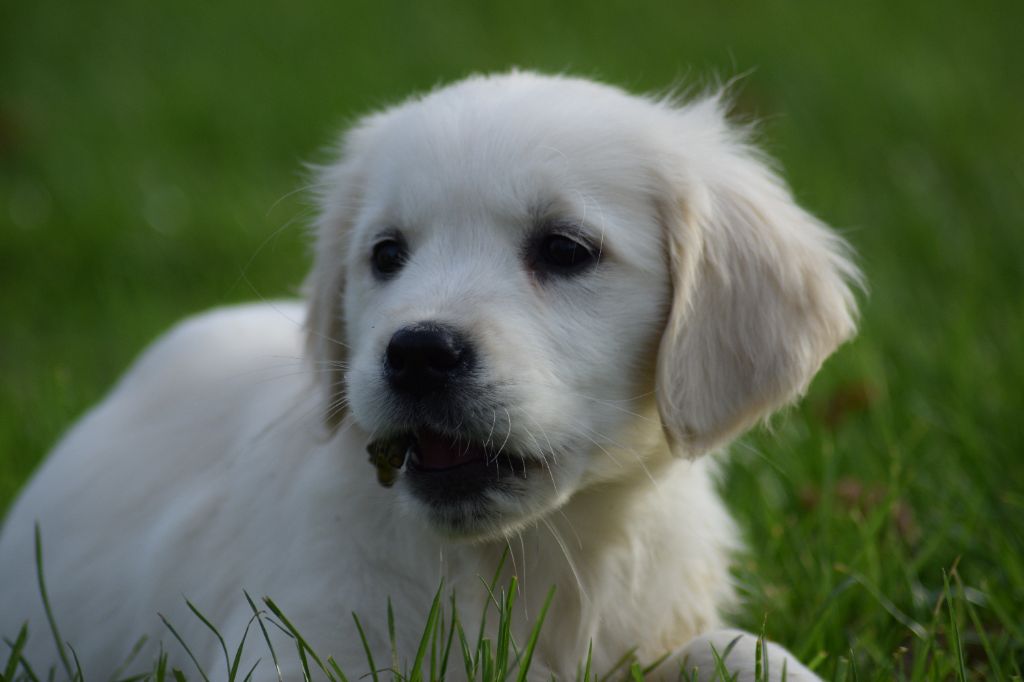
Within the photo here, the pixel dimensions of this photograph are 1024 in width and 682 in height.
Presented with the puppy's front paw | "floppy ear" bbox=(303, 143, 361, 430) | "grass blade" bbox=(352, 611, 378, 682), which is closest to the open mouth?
"grass blade" bbox=(352, 611, 378, 682)

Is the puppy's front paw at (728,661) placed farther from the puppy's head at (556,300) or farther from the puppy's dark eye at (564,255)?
the puppy's dark eye at (564,255)

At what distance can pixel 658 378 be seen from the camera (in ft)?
8.77

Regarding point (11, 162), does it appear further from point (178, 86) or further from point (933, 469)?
point (933, 469)

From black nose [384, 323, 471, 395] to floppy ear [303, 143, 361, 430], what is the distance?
1.92ft

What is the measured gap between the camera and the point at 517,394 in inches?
96.3

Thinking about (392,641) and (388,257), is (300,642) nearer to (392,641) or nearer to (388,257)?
(392,641)

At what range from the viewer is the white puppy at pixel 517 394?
2547 mm

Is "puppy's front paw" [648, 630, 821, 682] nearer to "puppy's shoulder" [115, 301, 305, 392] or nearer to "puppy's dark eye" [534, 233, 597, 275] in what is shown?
"puppy's dark eye" [534, 233, 597, 275]

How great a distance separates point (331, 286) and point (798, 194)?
3.71m

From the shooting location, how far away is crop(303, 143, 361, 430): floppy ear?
3051 millimetres

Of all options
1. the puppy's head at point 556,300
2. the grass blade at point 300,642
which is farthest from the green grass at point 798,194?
the grass blade at point 300,642

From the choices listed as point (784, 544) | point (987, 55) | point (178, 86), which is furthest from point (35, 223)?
point (987, 55)

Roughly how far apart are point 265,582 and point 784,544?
5.07ft

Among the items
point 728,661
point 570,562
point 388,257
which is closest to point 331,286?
point 388,257
